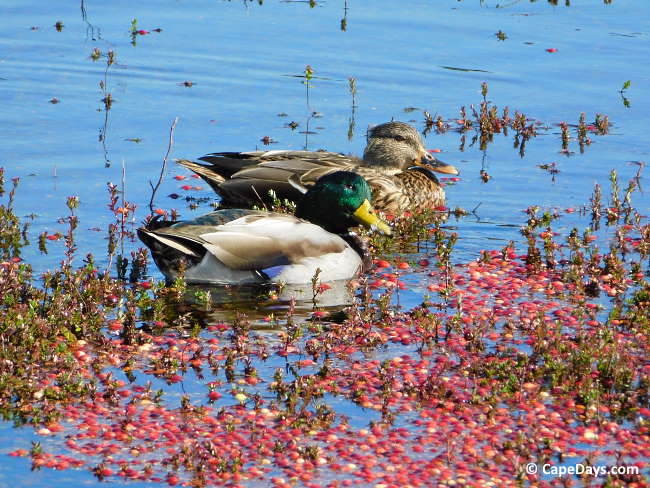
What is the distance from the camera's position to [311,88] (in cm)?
1552

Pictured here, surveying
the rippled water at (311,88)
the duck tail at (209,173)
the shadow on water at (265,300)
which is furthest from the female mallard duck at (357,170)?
the shadow on water at (265,300)

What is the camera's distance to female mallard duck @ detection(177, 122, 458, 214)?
480 inches

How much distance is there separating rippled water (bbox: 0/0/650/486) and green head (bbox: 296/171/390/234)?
101 centimetres

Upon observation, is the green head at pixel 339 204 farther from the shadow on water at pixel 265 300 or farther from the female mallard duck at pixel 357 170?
the female mallard duck at pixel 357 170

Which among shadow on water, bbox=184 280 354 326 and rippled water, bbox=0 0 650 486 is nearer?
shadow on water, bbox=184 280 354 326

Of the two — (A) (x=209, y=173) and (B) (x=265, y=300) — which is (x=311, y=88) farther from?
(B) (x=265, y=300)

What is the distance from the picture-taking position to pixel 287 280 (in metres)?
9.87

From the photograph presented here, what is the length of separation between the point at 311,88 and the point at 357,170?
3.12 m

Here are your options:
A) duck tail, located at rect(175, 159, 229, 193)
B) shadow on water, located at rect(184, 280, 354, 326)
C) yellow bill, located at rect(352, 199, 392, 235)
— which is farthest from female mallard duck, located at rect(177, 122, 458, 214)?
shadow on water, located at rect(184, 280, 354, 326)

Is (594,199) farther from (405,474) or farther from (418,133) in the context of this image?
(405,474)

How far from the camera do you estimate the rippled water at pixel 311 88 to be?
12539mm

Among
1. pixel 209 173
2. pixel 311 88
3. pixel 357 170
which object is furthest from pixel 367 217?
pixel 311 88

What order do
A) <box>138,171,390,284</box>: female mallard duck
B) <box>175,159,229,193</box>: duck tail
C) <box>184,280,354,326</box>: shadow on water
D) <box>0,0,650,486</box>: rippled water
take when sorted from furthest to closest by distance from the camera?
<box>0,0,650,486</box>: rippled water
<box>175,159,229,193</box>: duck tail
<box>138,171,390,284</box>: female mallard duck
<box>184,280,354,326</box>: shadow on water

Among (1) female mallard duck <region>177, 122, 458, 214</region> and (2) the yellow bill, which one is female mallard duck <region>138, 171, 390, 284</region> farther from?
(1) female mallard duck <region>177, 122, 458, 214</region>
